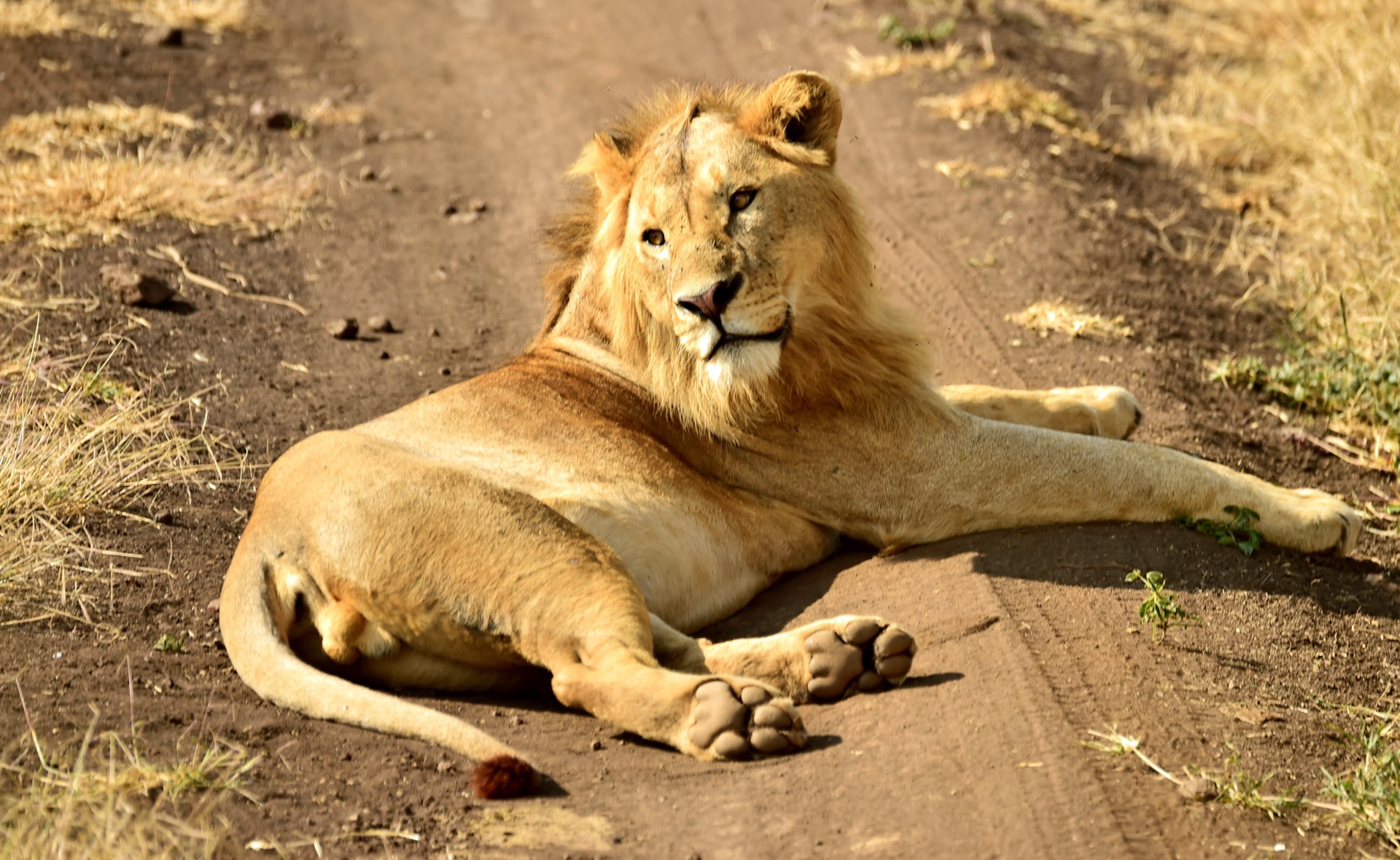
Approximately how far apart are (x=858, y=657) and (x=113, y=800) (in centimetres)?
188

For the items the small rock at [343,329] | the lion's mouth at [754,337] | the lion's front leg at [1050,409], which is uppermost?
the lion's mouth at [754,337]

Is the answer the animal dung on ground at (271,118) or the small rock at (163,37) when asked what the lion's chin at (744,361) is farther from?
the small rock at (163,37)

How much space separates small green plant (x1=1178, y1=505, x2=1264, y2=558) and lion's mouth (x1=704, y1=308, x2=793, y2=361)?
4.93 feet

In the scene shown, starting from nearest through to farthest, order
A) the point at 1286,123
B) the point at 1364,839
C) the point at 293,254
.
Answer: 1. the point at 1364,839
2. the point at 293,254
3. the point at 1286,123

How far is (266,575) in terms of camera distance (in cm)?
390

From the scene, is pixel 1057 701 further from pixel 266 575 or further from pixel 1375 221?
pixel 1375 221

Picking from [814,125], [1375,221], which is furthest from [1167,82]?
[814,125]

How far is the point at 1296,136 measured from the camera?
861 centimetres

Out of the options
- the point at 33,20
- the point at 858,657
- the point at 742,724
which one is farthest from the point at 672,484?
the point at 33,20

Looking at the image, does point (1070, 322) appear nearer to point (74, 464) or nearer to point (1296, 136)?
point (1296, 136)

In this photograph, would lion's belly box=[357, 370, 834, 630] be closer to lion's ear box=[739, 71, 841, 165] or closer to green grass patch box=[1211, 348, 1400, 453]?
lion's ear box=[739, 71, 841, 165]

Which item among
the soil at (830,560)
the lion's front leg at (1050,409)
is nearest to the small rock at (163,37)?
the soil at (830,560)

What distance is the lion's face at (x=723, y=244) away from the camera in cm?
421

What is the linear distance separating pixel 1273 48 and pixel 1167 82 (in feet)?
2.53
